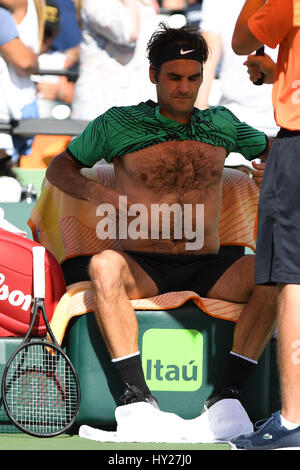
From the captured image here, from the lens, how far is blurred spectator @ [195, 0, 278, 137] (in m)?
5.66

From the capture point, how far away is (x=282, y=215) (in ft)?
9.84

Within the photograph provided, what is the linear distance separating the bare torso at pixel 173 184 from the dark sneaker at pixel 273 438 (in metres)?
1.12

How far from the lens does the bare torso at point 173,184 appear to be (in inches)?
157

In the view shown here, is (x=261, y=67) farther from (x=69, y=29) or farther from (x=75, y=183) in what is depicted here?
(x=69, y=29)

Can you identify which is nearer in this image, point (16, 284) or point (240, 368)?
point (240, 368)

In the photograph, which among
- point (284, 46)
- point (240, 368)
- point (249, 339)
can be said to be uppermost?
point (284, 46)

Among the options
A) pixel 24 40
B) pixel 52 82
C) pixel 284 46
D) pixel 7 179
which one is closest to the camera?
pixel 284 46

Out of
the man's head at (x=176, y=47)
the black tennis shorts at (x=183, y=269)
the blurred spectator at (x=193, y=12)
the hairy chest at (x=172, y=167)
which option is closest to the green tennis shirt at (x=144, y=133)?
the hairy chest at (x=172, y=167)

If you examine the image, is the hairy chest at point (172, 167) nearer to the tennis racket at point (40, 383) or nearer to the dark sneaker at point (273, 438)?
the tennis racket at point (40, 383)

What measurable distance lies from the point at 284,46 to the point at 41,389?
5.28 feet

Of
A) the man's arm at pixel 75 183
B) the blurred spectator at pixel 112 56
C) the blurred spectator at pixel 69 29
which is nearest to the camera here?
the man's arm at pixel 75 183

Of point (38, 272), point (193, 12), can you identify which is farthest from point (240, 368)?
point (193, 12)

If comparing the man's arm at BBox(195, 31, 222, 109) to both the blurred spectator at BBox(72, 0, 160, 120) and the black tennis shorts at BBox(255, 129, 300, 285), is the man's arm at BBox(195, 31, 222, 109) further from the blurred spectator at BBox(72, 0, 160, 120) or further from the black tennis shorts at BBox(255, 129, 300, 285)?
the black tennis shorts at BBox(255, 129, 300, 285)

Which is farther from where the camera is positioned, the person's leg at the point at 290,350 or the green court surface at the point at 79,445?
the green court surface at the point at 79,445
